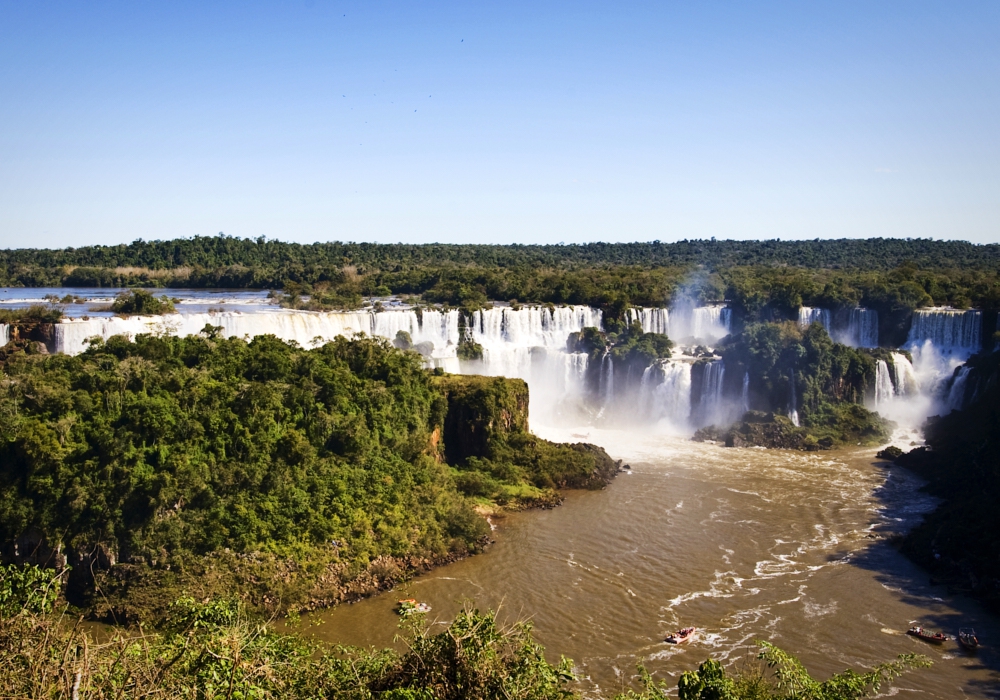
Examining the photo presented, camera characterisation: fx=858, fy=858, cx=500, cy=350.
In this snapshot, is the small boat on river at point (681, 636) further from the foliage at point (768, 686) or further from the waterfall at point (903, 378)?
the waterfall at point (903, 378)

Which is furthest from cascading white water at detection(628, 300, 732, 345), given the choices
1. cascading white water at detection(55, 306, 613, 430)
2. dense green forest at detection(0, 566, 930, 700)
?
dense green forest at detection(0, 566, 930, 700)

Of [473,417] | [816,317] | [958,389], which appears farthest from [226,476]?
[816,317]

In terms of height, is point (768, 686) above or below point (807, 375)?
below

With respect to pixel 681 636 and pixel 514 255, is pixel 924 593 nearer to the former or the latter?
pixel 681 636

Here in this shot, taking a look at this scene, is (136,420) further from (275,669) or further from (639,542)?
(639,542)

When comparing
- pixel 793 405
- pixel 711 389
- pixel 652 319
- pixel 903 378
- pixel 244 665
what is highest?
pixel 652 319

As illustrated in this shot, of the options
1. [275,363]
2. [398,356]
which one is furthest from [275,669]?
[398,356]

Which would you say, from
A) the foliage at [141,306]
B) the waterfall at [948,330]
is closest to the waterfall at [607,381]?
the waterfall at [948,330]
